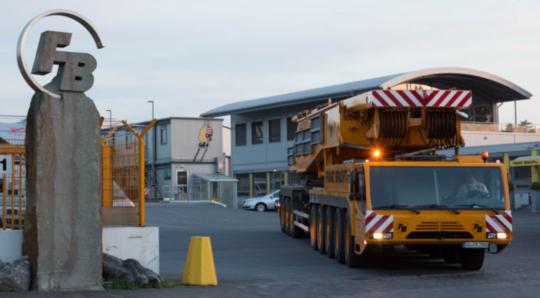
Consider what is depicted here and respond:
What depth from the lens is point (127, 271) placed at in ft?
33.9

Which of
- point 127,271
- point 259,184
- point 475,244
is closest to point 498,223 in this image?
point 475,244

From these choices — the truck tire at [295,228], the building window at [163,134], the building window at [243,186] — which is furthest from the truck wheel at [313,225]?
the building window at [163,134]

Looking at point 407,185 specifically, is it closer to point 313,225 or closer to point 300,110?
point 313,225

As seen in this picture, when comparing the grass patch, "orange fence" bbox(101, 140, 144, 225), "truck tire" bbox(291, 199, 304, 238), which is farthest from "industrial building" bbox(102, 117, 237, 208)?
the grass patch

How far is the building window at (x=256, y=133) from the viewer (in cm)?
5425

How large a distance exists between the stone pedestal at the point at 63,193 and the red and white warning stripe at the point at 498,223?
674cm

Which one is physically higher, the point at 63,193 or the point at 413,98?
the point at 413,98

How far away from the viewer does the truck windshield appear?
1273 cm

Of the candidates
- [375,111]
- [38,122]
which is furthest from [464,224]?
[38,122]

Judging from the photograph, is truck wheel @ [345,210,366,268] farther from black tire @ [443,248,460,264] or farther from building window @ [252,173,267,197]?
building window @ [252,173,267,197]

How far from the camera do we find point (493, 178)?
42.9ft

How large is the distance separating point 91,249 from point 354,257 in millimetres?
5615

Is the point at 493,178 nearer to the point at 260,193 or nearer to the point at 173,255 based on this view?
the point at 173,255

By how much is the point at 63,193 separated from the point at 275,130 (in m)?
43.4
